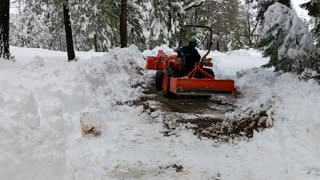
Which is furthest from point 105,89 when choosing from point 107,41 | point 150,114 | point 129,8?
point 107,41

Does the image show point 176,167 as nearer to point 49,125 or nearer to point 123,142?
point 123,142

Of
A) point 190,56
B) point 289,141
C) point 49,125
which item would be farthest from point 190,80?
point 49,125

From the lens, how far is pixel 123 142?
21.9 ft

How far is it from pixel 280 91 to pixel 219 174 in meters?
4.28

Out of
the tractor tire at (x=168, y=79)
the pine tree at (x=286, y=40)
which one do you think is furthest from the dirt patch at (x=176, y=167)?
the pine tree at (x=286, y=40)

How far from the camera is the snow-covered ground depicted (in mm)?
4945

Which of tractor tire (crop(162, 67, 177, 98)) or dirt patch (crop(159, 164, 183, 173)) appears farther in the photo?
tractor tire (crop(162, 67, 177, 98))

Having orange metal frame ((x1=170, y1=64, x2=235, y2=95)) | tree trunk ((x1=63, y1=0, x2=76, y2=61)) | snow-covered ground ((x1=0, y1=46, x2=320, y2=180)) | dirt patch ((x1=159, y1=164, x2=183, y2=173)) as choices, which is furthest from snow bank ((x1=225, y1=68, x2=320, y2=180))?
tree trunk ((x1=63, y1=0, x2=76, y2=61))

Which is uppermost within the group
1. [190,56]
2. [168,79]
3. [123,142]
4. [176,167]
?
[190,56]

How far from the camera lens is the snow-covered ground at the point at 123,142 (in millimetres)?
4945

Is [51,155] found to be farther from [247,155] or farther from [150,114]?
[150,114]

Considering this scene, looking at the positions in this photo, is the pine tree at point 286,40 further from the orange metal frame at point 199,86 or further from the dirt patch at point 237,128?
the dirt patch at point 237,128

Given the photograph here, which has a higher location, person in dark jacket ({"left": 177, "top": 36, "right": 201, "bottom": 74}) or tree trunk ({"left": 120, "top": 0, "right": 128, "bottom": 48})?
tree trunk ({"left": 120, "top": 0, "right": 128, "bottom": 48})

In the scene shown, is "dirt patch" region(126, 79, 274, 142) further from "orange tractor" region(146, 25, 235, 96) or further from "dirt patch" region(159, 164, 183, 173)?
"dirt patch" region(159, 164, 183, 173)
